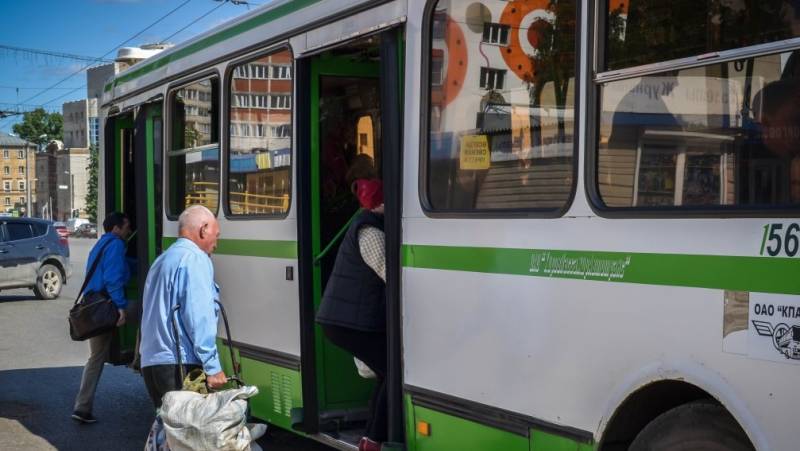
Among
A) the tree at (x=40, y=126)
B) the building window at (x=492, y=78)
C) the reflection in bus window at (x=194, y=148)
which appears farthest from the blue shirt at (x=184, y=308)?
the tree at (x=40, y=126)

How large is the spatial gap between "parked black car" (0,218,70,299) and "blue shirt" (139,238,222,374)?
16.1 metres

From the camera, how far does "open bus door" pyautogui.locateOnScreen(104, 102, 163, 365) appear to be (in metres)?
8.88

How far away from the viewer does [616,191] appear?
3916 millimetres

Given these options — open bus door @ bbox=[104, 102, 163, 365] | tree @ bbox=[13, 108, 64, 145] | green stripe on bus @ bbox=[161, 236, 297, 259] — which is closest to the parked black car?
open bus door @ bbox=[104, 102, 163, 365]

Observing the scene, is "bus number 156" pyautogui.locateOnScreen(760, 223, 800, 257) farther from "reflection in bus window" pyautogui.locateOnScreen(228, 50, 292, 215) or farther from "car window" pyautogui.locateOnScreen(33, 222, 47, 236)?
"car window" pyautogui.locateOnScreen(33, 222, 47, 236)

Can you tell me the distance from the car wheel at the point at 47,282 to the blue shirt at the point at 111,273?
13601 mm

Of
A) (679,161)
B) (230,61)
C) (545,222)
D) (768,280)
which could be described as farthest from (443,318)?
(230,61)

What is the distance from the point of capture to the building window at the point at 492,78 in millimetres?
4586

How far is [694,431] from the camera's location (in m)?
3.61

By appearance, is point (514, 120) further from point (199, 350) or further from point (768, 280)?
point (199, 350)

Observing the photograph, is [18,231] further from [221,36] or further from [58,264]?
[221,36]

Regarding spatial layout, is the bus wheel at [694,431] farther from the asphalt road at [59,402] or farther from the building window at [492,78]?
Result: the asphalt road at [59,402]

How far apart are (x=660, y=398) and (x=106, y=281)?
5.97 metres

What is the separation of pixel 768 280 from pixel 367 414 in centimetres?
372
